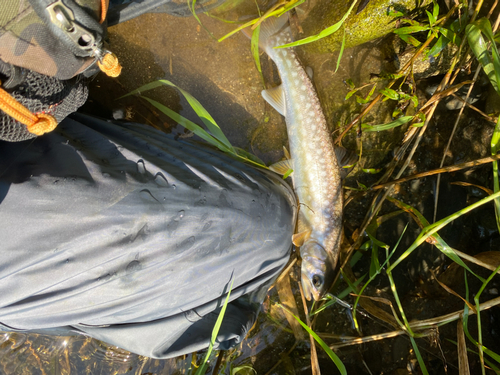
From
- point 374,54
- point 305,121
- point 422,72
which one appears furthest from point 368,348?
point 374,54

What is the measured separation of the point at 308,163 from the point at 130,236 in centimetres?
132

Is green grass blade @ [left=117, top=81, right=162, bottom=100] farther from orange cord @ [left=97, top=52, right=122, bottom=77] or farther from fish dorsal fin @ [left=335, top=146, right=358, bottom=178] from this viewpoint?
fish dorsal fin @ [left=335, top=146, right=358, bottom=178]

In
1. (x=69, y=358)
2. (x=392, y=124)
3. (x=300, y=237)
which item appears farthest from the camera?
(x=69, y=358)

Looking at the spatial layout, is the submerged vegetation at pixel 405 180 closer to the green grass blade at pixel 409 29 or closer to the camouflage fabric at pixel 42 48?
the green grass blade at pixel 409 29

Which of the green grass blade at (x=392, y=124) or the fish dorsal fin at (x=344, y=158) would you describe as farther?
the fish dorsal fin at (x=344, y=158)

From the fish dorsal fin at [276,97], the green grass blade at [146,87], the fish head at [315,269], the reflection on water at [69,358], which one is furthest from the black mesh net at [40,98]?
the reflection on water at [69,358]

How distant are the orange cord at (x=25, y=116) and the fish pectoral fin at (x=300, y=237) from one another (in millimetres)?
1590

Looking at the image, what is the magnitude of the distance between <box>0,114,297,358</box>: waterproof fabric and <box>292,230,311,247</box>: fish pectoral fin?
0.22 metres

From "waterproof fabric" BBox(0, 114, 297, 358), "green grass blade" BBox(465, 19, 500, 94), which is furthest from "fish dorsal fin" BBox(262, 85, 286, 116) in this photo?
"green grass blade" BBox(465, 19, 500, 94)

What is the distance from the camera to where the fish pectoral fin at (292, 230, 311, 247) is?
7.05 ft

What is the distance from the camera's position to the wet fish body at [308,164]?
2.14m

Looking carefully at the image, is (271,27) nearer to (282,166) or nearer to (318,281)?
(282,166)

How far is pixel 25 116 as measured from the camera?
1.14m

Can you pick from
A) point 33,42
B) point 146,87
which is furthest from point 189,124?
point 33,42
